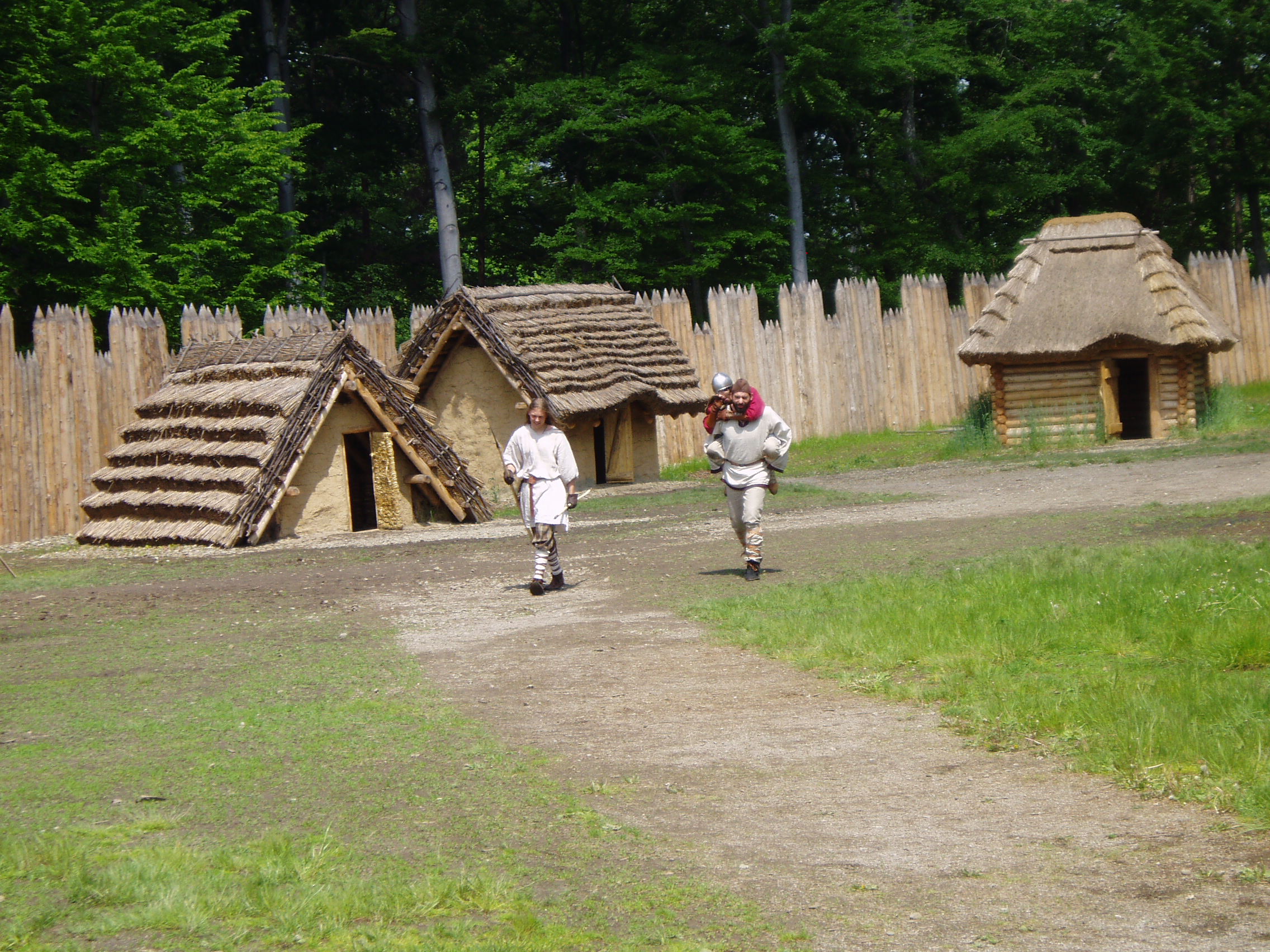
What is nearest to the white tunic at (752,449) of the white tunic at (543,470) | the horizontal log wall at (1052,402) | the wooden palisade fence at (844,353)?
the white tunic at (543,470)

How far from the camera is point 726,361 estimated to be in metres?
24.7

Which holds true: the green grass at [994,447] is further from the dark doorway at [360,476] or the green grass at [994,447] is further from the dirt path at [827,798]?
the dirt path at [827,798]

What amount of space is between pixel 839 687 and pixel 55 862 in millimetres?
4386

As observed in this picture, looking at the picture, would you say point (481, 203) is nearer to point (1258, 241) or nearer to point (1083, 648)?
point (1258, 241)

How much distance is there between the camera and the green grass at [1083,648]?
633cm

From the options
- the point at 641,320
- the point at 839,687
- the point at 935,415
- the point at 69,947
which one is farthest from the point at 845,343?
the point at 69,947

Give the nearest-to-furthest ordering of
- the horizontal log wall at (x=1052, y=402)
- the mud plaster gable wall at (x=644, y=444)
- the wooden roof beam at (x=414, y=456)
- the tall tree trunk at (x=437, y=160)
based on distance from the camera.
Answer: the wooden roof beam at (x=414, y=456) → the horizontal log wall at (x=1052, y=402) → the mud plaster gable wall at (x=644, y=444) → the tall tree trunk at (x=437, y=160)

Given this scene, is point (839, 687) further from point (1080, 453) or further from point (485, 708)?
point (1080, 453)

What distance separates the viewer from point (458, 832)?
18.9 ft

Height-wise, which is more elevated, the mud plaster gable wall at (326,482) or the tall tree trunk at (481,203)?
the tall tree trunk at (481,203)

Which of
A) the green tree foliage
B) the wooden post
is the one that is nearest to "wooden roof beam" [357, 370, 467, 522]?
the green tree foliage

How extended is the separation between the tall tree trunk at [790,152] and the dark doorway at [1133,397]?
27.1ft

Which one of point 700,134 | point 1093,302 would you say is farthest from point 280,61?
point 1093,302

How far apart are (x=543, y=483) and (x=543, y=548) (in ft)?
2.08
